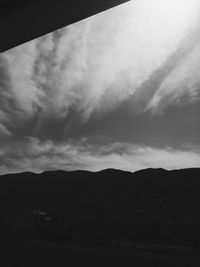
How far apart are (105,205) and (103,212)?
7.53 metres

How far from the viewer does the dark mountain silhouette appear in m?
45.0

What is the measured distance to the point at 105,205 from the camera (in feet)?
247

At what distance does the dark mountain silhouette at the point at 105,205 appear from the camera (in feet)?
148

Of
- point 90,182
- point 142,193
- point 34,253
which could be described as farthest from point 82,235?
point 90,182

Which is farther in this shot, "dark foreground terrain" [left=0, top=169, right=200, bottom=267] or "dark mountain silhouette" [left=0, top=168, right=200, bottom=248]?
"dark mountain silhouette" [left=0, top=168, right=200, bottom=248]

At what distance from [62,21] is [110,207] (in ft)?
243

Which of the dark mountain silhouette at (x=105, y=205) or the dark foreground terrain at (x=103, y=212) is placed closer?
the dark foreground terrain at (x=103, y=212)

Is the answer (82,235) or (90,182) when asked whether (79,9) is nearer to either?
(82,235)

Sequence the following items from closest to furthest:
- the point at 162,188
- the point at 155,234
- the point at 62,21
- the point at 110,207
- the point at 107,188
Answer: the point at 62,21 < the point at 155,234 < the point at 110,207 < the point at 162,188 < the point at 107,188

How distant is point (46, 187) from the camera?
309ft

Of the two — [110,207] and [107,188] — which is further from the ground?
[107,188]

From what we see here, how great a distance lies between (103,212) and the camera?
222ft

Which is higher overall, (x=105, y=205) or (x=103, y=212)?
(x=105, y=205)

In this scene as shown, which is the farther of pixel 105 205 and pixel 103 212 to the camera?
pixel 105 205
